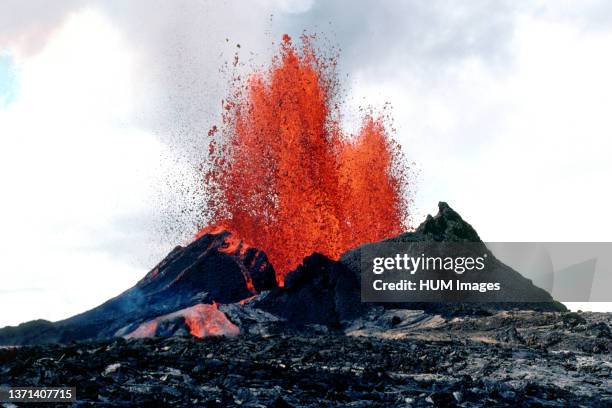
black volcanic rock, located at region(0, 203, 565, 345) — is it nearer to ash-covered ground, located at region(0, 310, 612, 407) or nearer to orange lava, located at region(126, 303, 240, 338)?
orange lava, located at region(126, 303, 240, 338)

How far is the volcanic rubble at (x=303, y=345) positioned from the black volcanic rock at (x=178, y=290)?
8 centimetres

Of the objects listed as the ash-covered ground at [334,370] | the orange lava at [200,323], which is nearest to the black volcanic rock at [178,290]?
the orange lava at [200,323]

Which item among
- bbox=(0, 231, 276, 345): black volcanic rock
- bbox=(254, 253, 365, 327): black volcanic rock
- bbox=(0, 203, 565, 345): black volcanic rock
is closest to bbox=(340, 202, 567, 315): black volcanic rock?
bbox=(0, 203, 565, 345): black volcanic rock

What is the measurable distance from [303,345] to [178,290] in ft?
47.6

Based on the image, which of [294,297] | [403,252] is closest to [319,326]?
[294,297]

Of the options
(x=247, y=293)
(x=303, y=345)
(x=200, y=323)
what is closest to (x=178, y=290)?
(x=247, y=293)

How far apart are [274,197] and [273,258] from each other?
→ 12.3 feet

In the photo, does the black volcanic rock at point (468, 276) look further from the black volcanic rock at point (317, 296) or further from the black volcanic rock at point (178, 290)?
the black volcanic rock at point (178, 290)

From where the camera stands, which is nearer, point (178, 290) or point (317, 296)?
point (317, 296)

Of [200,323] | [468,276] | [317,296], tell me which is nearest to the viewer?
[200,323]

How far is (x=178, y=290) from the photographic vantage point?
1294 inches

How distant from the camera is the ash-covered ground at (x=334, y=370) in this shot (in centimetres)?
1339

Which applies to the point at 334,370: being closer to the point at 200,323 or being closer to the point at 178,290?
the point at 200,323

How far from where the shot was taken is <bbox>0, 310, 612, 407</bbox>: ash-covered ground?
13389mm
